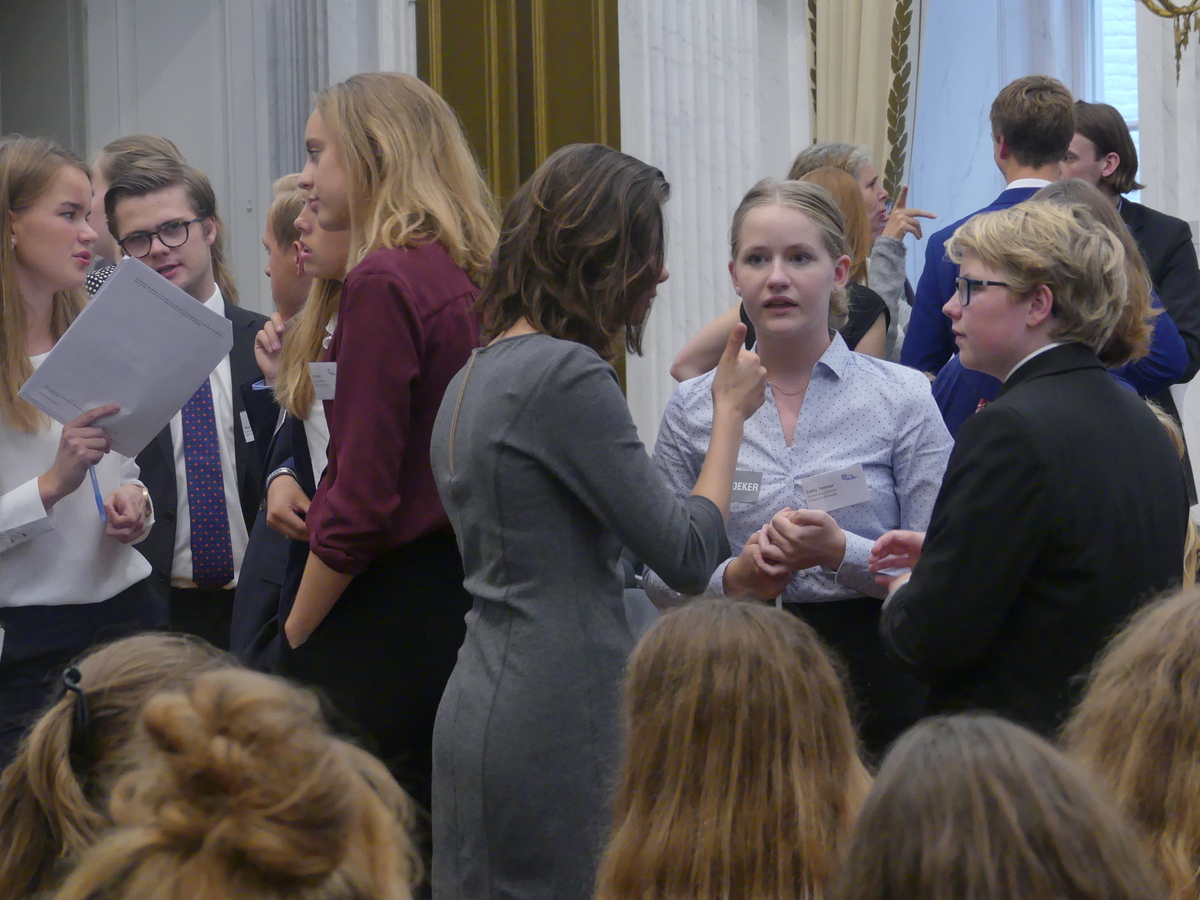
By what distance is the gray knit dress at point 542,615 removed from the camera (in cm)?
189

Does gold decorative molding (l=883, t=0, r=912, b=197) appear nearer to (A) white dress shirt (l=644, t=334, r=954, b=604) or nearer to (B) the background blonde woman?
(A) white dress shirt (l=644, t=334, r=954, b=604)

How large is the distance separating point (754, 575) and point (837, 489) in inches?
8.6

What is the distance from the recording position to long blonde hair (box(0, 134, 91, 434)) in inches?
109

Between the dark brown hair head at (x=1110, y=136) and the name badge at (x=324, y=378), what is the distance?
281 centimetres

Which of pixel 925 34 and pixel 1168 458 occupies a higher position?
pixel 925 34

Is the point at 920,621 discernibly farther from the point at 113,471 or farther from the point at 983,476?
the point at 113,471

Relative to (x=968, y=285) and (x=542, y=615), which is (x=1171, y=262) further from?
(x=542, y=615)

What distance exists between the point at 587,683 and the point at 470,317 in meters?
0.66

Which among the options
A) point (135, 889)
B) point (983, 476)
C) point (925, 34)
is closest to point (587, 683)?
point (983, 476)

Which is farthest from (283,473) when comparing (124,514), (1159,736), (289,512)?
(1159,736)

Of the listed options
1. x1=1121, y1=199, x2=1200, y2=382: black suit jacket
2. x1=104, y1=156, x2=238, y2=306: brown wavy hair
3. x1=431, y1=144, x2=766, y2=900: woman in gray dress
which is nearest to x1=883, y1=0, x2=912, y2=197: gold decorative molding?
x1=1121, y1=199, x2=1200, y2=382: black suit jacket

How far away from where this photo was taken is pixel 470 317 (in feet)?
7.25

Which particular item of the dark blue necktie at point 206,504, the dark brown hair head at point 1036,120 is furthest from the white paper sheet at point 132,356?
the dark brown hair head at point 1036,120

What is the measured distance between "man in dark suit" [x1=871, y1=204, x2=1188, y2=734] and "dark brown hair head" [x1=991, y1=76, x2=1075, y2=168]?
5.47ft
